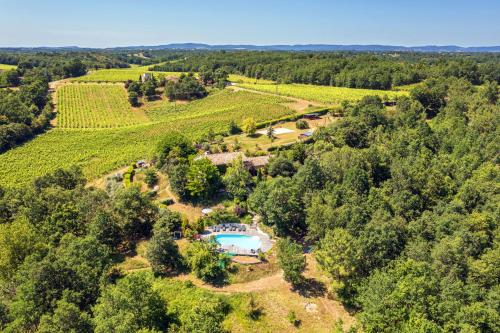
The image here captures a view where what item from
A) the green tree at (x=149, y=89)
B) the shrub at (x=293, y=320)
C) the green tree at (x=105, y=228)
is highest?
the green tree at (x=149, y=89)

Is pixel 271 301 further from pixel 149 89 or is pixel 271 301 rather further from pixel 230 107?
pixel 149 89

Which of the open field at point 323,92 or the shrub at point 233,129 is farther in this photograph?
the open field at point 323,92

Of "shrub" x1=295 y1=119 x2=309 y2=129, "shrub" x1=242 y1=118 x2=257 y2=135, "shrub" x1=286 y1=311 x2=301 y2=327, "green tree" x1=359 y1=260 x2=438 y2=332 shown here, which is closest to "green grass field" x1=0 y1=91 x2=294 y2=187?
"shrub" x1=242 y1=118 x2=257 y2=135

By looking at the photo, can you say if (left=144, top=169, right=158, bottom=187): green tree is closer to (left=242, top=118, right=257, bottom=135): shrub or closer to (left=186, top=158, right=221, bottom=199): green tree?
(left=186, top=158, right=221, bottom=199): green tree

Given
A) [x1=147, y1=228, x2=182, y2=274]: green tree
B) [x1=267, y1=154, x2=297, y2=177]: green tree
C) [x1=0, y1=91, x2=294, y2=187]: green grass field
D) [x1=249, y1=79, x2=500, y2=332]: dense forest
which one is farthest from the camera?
[x1=0, y1=91, x2=294, y2=187]: green grass field

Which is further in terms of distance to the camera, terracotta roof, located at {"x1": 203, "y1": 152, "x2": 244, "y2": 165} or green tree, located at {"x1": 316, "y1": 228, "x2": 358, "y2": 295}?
terracotta roof, located at {"x1": 203, "y1": 152, "x2": 244, "y2": 165}

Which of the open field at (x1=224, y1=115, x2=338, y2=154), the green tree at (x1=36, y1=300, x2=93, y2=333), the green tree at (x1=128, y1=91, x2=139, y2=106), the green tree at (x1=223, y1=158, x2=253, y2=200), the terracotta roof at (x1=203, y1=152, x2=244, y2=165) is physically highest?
the green tree at (x1=128, y1=91, x2=139, y2=106)

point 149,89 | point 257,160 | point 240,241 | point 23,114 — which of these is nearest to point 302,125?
point 257,160

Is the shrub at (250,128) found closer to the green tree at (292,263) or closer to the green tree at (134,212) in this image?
the green tree at (134,212)

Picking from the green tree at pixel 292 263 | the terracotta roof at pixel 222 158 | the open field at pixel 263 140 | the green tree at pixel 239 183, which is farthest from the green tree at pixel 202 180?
the green tree at pixel 292 263
